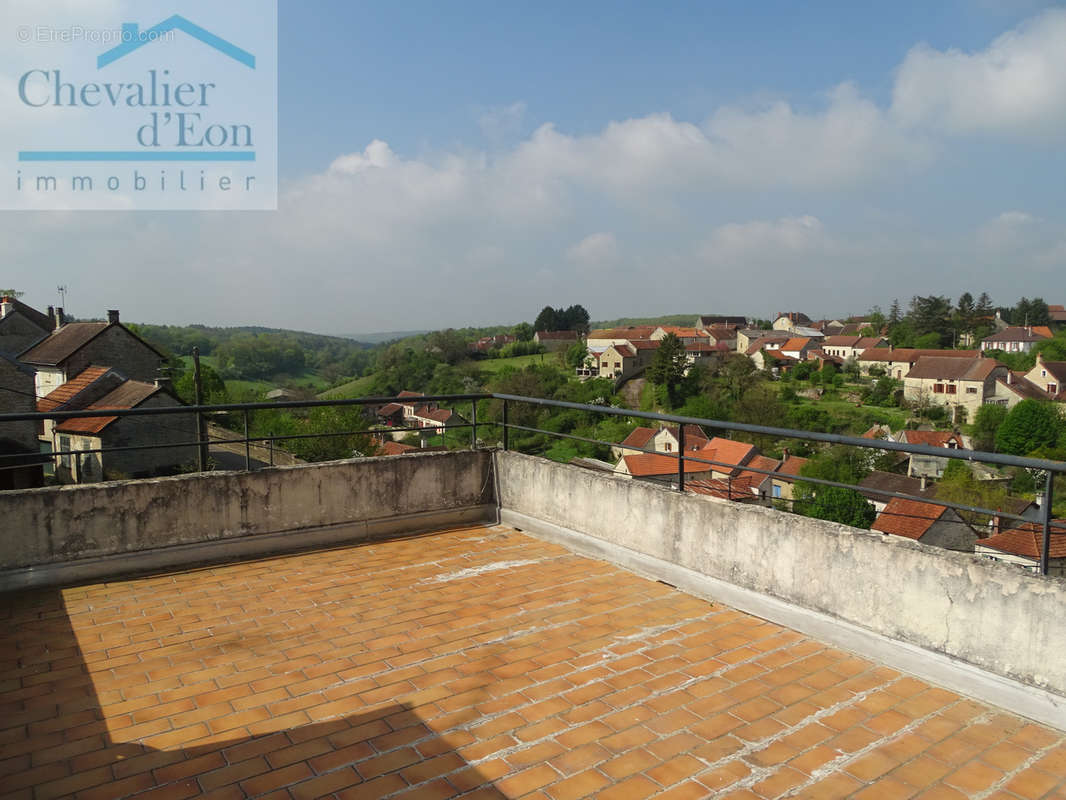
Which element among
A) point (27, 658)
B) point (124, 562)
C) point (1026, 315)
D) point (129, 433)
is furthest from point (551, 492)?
point (1026, 315)

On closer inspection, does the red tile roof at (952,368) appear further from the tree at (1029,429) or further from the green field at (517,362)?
the green field at (517,362)

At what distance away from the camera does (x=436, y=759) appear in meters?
2.75

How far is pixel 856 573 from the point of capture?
12.1 feet

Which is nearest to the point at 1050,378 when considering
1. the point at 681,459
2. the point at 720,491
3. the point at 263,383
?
the point at 263,383

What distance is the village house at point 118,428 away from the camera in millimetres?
22547

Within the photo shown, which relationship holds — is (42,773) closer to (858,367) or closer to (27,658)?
(27,658)

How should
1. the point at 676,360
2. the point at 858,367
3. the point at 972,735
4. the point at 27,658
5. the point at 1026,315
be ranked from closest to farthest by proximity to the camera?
the point at 972,735
the point at 27,658
the point at 676,360
the point at 858,367
the point at 1026,315

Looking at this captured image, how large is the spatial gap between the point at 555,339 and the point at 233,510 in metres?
128

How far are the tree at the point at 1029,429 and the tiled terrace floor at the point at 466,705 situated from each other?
232 feet

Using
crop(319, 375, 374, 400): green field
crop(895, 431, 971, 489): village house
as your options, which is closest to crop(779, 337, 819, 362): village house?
crop(895, 431, 971, 489): village house

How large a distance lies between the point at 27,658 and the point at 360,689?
1.93m

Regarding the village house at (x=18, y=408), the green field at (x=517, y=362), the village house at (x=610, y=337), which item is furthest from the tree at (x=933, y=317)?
the village house at (x=18, y=408)

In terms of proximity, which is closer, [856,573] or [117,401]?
[856,573]

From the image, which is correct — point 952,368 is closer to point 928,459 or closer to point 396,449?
point 928,459
